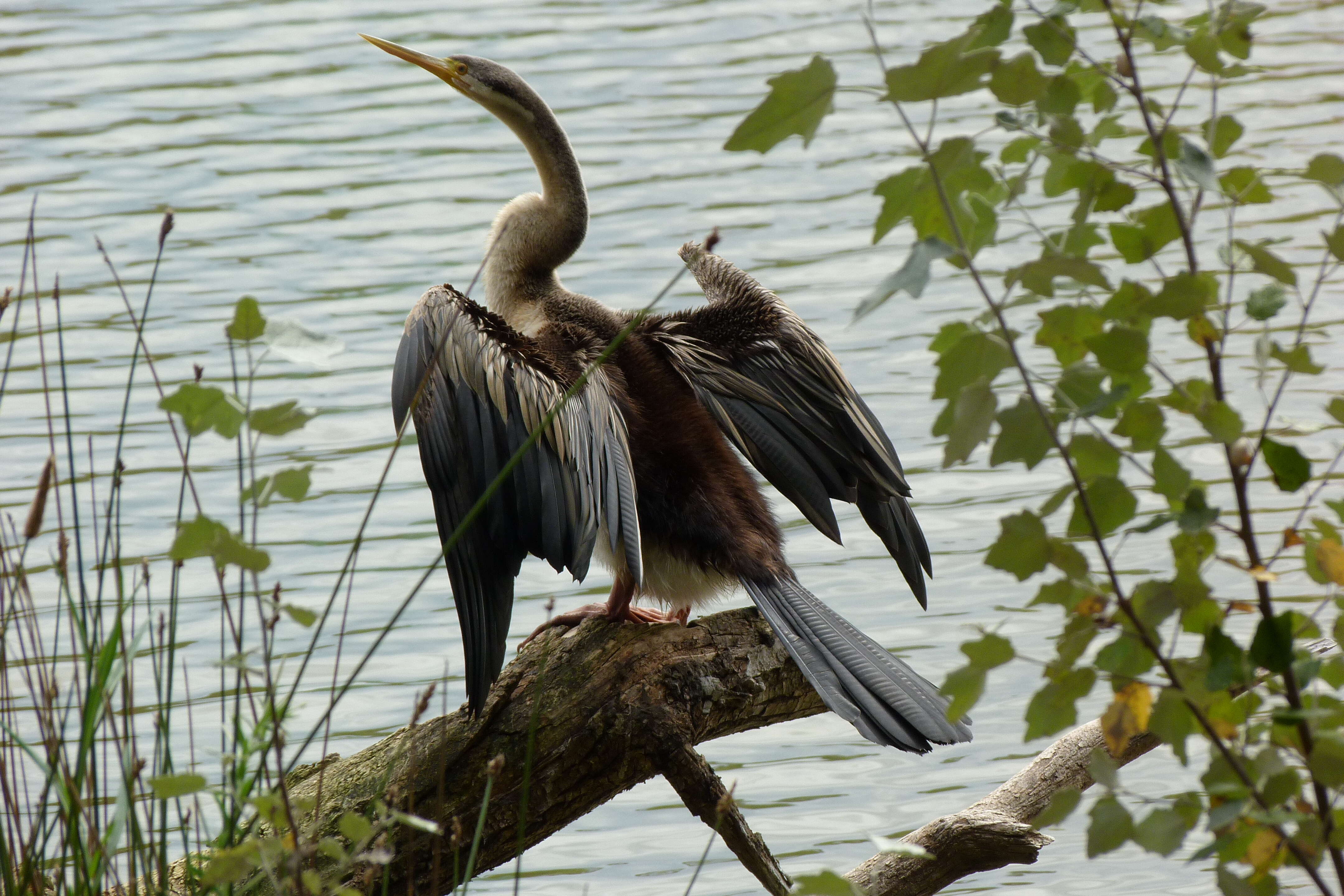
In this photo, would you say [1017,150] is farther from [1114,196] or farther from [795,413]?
[795,413]

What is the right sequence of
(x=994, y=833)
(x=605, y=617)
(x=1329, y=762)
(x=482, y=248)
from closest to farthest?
(x=1329, y=762) → (x=994, y=833) → (x=605, y=617) → (x=482, y=248)

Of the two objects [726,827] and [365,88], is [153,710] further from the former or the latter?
[365,88]

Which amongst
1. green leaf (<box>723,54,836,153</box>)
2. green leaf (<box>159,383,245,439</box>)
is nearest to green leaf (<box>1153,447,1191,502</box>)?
green leaf (<box>723,54,836,153</box>)

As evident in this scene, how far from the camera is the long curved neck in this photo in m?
3.75

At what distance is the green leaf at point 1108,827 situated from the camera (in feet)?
4.40

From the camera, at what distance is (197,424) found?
4.98 ft

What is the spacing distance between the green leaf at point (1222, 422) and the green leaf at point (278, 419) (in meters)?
0.87

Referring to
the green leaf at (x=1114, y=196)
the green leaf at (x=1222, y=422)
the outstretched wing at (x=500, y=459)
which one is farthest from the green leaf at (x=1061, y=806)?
the outstretched wing at (x=500, y=459)

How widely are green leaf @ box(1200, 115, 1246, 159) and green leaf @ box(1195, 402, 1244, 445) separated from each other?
0.91ft

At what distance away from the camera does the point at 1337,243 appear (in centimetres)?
134

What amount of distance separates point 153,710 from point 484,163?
469 centimetres

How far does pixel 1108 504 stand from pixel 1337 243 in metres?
0.32

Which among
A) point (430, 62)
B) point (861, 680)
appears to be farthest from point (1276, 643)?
point (430, 62)

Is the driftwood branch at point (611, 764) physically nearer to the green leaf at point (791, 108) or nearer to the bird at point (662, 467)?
the bird at point (662, 467)
